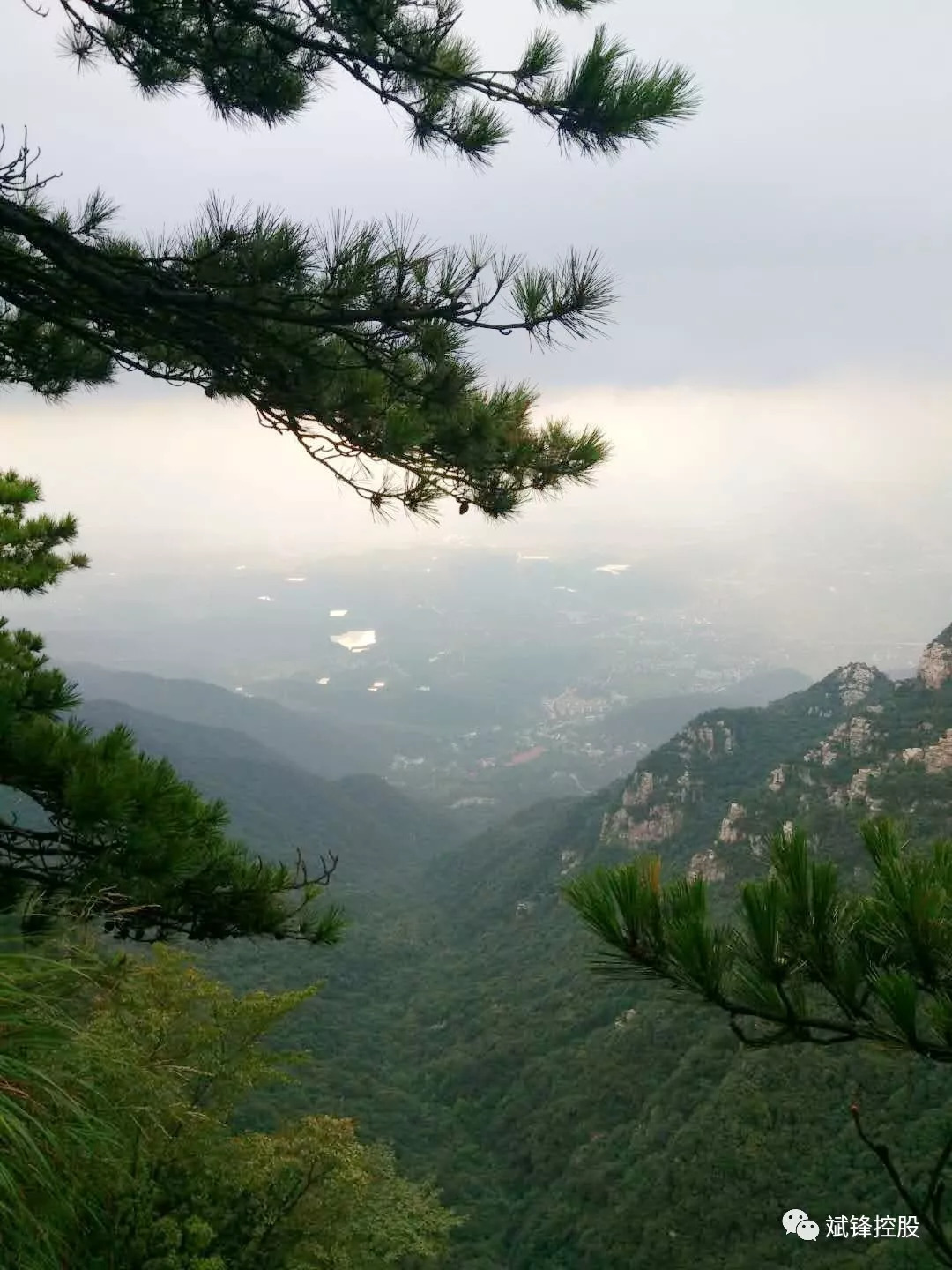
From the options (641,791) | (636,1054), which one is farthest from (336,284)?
(641,791)

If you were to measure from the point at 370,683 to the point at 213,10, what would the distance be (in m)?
125

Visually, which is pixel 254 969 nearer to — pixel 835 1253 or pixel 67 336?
pixel 835 1253

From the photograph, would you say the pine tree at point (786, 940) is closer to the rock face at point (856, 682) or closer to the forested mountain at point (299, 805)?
the rock face at point (856, 682)

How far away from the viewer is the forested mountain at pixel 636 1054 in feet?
38.2

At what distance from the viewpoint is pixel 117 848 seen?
201cm

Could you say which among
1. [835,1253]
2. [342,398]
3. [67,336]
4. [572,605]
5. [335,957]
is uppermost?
[572,605]

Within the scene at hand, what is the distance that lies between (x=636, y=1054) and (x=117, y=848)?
1923 centimetres

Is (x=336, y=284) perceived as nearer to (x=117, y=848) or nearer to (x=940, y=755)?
(x=117, y=848)

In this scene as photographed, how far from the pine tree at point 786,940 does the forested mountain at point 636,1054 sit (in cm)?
14

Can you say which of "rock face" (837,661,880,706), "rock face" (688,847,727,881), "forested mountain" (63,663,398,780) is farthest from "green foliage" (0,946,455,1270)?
"forested mountain" (63,663,398,780)

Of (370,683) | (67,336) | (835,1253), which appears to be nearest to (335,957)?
(835,1253)

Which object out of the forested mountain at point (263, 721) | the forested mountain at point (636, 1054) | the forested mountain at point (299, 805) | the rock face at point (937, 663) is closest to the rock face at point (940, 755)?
the forested mountain at point (636, 1054)

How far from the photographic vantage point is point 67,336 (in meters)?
2.90

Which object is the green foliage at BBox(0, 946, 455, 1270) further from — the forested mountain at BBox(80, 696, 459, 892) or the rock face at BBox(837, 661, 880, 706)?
the forested mountain at BBox(80, 696, 459, 892)
